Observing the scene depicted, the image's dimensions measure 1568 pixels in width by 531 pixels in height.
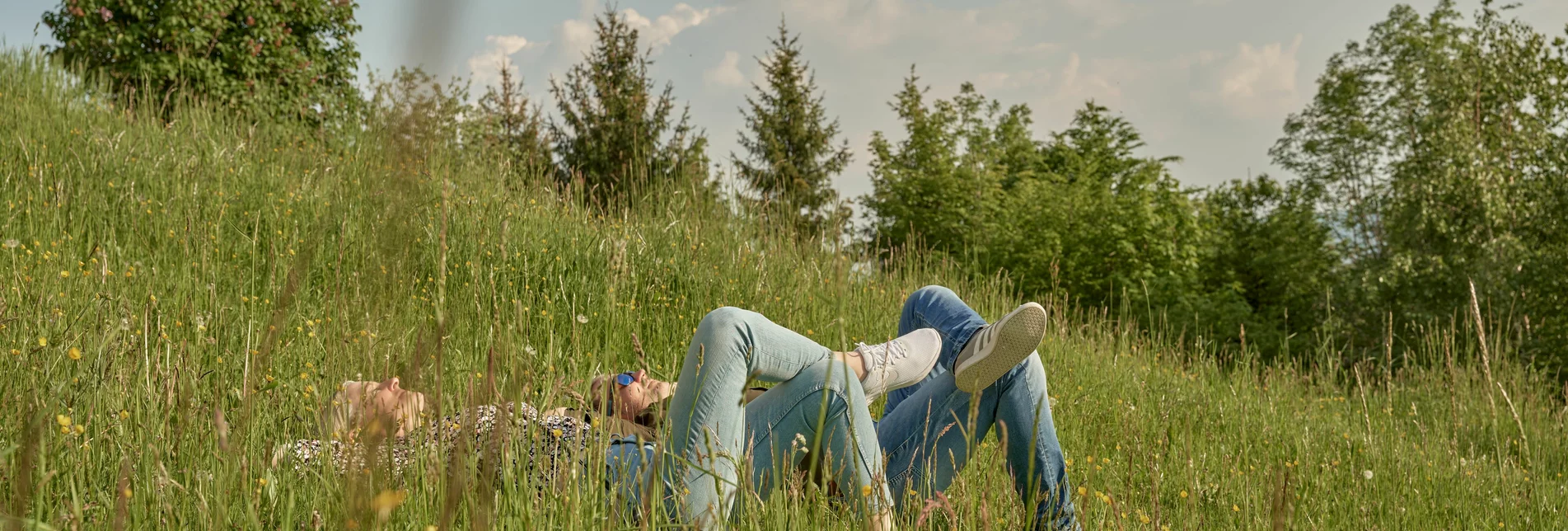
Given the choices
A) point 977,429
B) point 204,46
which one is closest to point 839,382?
point 977,429

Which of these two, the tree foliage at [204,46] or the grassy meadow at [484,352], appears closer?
the grassy meadow at [484,352]

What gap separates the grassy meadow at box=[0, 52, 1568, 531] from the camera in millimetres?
1485

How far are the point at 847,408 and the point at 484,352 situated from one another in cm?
154

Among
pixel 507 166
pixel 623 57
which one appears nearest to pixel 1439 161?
pixel 623 57

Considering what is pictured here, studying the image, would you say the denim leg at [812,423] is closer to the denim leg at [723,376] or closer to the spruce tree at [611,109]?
the denim leg at [723,376]

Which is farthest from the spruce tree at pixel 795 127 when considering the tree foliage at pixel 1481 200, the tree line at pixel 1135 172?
the tree foliage at pixel 1481 200

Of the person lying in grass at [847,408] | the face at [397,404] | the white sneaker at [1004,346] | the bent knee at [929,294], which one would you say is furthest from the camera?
the bent knee at [929,294]

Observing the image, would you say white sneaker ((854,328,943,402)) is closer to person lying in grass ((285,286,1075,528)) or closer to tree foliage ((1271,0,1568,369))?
person lying in grass ((285,286,1075,528))

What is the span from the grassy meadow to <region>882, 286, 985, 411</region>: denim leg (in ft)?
0.93

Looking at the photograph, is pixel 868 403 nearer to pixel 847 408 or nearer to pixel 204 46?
pixel 847 408

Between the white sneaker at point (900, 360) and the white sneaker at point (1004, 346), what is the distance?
0.16m

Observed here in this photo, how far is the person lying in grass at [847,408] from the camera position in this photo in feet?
5.95

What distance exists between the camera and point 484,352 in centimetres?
283

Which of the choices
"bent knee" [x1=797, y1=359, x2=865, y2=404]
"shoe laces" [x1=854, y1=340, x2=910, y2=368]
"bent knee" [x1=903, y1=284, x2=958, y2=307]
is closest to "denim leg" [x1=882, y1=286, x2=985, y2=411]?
"bent knee" [x1=903, y1=284, x2=958, y2=307]
